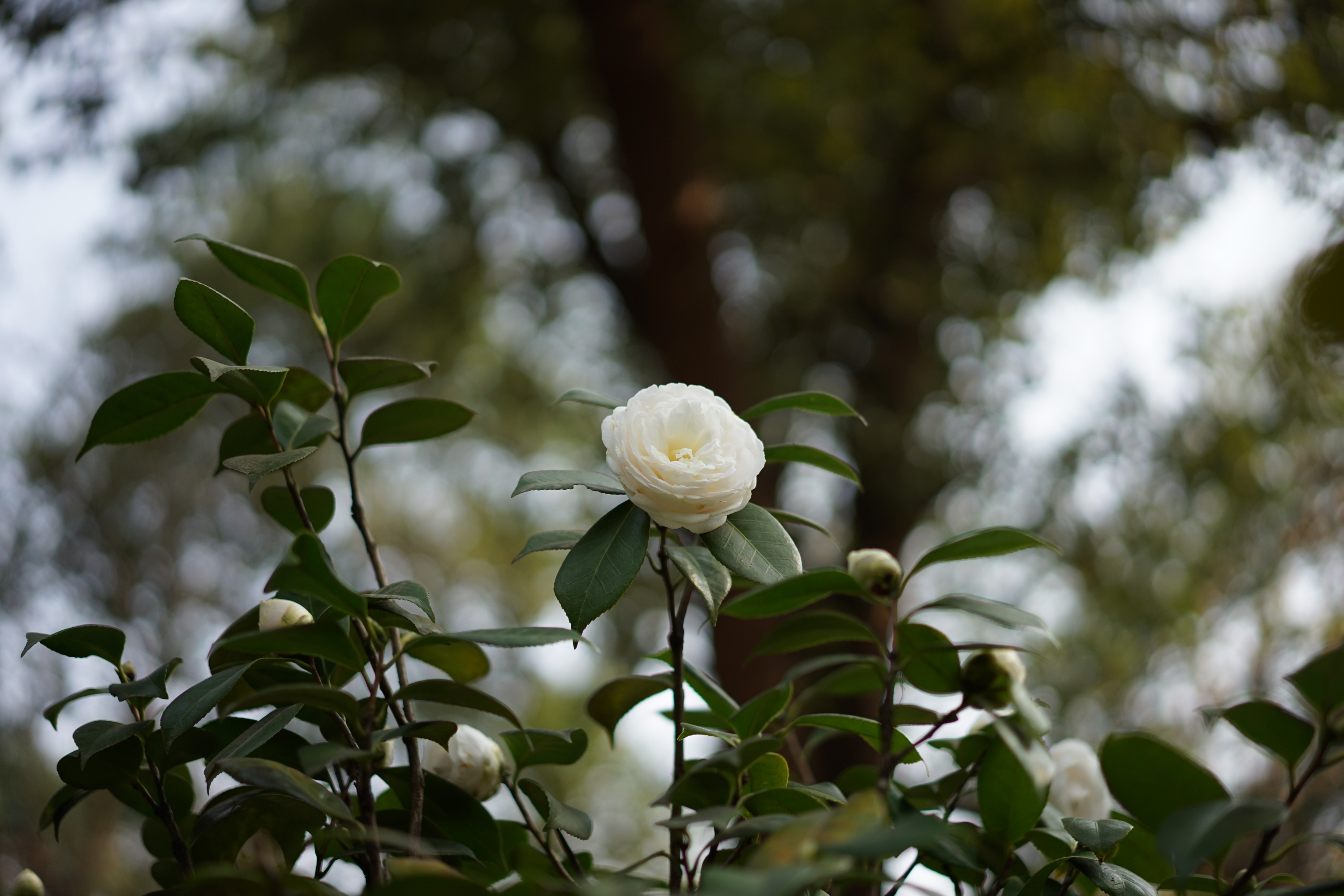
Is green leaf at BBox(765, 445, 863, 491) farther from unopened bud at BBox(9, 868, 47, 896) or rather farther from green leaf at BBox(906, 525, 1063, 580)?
unopened bud at BBox(9, 868, 47, 896)

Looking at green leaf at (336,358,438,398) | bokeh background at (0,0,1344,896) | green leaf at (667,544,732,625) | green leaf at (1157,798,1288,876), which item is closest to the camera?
green leaf at (1157,798,1288,876)

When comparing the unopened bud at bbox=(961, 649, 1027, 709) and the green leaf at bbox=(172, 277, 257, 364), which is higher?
the green leaf at bbox=(172, 277, 257, 364)

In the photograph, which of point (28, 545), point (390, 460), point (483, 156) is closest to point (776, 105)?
point (483, 156)

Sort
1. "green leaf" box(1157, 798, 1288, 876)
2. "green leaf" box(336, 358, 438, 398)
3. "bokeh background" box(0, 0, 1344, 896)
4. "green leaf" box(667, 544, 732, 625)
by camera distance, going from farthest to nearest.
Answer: "bokeh background" box(0, 0, 1344, 896), "green leaf" box(336, 358, 438, 398), "green leaf" box(667, 544, 732, 625), "green leaf" box(1157, 798, 1288, 876)

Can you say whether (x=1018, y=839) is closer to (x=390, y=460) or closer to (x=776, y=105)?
(x=776, y=105)

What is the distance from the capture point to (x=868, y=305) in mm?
2730

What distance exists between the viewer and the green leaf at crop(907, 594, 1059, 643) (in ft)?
1.20

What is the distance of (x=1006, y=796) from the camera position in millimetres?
429

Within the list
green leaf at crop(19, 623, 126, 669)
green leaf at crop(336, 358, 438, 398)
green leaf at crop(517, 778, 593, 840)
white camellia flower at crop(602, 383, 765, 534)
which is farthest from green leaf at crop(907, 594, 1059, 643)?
green leaf at crop(19, 623, 126, 669)

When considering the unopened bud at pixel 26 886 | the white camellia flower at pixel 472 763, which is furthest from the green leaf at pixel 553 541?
the unopened bud at pixel 26 886

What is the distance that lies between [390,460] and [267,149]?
1.80m

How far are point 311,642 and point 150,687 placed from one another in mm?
145

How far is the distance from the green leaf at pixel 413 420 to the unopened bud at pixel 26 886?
0.31 meters

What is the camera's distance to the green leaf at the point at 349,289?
0.52m
